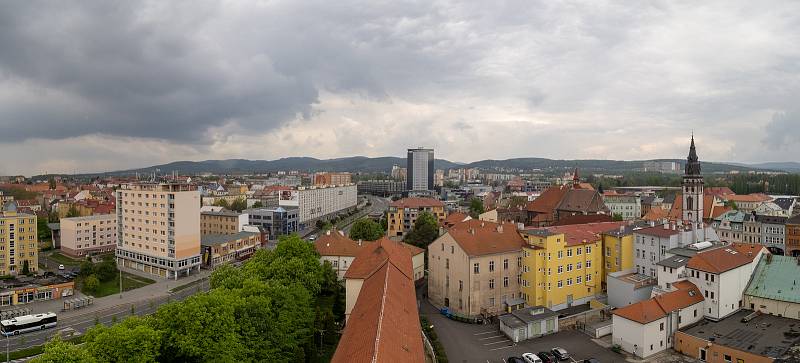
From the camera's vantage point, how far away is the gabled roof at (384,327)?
61.1ft

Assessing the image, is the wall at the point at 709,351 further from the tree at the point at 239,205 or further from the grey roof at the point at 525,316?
the tree at the point at 239,205

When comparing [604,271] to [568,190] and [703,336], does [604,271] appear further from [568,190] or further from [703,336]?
[568,190]

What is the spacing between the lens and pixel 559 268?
42312 millimetres

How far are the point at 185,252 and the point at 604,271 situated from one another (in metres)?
48.6

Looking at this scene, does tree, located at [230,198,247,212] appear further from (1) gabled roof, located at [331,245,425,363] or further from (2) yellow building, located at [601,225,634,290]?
(1) gabled roof, located at [331,245,425,363]

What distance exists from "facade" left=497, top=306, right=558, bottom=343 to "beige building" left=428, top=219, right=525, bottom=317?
3265 mm

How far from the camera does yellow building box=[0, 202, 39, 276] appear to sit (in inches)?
2350

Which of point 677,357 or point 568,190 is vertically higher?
point 568,190

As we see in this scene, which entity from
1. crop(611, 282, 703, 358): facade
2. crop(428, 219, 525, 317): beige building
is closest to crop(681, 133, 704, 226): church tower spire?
crop(611, 282, 703, 358): facade

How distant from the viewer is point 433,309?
43.6 meters

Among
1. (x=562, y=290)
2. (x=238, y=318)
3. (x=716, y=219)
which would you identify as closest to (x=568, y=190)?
(x=716, y=219)

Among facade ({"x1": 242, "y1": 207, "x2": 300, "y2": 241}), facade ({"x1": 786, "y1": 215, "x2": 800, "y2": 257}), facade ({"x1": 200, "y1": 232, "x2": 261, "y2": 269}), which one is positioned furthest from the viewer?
facade ({"x1": 242, "y1": 207, "x2": 300, "y2": 241})

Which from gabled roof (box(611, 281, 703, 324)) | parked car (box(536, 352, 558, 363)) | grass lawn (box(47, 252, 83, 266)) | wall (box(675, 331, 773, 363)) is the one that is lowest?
grass lawn (box(47, 252, 83, 266))

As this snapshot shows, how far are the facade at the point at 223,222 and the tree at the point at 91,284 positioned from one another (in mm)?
28874
